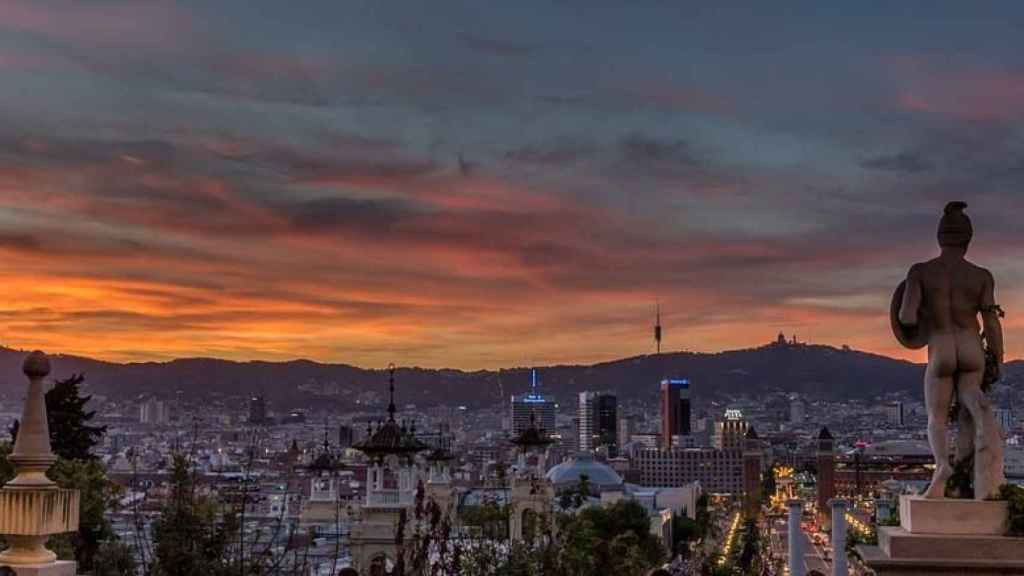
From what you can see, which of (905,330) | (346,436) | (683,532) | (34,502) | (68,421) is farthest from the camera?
(683,532)

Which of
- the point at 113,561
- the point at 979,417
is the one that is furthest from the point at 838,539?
the point at 979,417

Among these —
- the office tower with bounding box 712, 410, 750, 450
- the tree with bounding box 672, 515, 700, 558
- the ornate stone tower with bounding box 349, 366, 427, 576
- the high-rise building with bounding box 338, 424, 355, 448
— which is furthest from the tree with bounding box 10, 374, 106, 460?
the office tower with bounding box 712, 410, 750, 450

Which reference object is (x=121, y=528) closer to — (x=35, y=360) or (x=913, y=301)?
(x=35, y=360)

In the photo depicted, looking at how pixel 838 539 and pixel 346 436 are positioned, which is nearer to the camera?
pixel 838 539

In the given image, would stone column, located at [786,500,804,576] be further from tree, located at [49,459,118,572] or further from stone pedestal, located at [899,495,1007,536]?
stone pedestal, located at [899,495,1007,536]

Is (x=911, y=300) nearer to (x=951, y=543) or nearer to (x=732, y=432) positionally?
(x=951, y=543)

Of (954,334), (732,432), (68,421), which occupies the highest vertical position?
(954,334)

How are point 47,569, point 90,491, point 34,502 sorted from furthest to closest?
point 90,491 → point 34,502 → point 47,569
